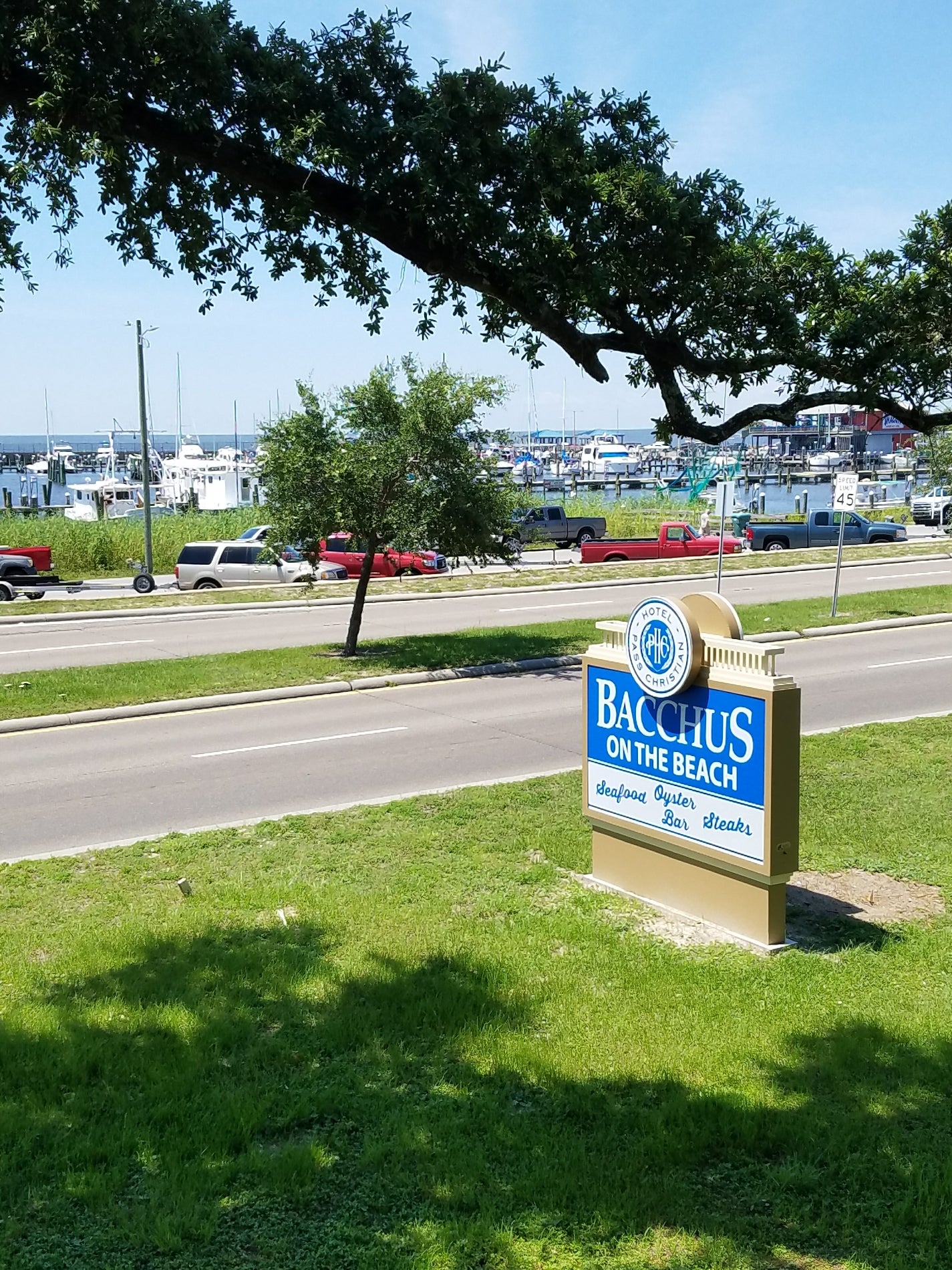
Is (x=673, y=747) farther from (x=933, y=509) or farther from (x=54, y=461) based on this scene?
(x=54, y=461)

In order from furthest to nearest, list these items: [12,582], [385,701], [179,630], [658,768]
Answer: [12,582]
[179,630]
[385,701]
[658,768]

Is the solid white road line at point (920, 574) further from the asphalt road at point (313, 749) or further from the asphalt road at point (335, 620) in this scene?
the asphalt road at point (313, 749)

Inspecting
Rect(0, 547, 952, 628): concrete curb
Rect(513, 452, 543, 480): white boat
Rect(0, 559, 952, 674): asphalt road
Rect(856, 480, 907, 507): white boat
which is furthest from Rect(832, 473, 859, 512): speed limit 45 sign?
Rect(513, 452, 543, 480): white boat

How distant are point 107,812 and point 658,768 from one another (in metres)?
5.48

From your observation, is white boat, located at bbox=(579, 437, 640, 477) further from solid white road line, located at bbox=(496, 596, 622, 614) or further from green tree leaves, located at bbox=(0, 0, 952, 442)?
green tree leaves, located at bbox=(0, 0, 952, 442)

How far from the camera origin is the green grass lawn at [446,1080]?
442cm

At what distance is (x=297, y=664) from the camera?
1945 cm

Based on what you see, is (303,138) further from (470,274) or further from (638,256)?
(638,256)

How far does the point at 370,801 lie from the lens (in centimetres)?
1140

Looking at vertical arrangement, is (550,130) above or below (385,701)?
above

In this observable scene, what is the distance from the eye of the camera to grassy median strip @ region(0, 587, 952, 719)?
666 inches

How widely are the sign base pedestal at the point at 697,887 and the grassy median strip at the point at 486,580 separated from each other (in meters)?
21.9

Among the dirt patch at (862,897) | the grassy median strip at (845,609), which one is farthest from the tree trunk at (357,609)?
the dirt patch at (862,897)

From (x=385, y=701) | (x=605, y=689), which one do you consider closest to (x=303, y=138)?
(x=605, y=689)
